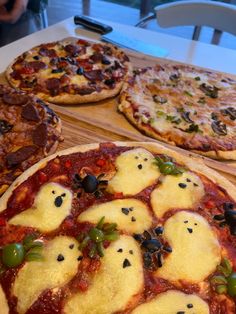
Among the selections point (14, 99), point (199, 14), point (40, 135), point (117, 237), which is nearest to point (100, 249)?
point (117, 237)

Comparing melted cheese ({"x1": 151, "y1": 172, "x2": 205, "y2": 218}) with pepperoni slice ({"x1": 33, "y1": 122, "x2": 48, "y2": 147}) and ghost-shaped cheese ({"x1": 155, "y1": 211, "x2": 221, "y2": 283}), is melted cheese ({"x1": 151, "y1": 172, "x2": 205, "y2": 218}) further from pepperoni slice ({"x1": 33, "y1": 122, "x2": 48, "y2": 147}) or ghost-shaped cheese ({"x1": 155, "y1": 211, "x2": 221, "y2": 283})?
pepperoni slice ({"x1": 33, "y1": 122, "x2": 48, "y2": 147})

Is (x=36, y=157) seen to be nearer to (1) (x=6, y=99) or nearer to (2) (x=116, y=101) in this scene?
(1) (x=6, y=99)

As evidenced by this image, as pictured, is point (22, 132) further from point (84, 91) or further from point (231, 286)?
point (231, 286)

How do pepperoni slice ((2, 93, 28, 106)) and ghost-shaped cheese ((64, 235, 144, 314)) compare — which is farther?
pepperoni slice ((2, 93, 28, 106))

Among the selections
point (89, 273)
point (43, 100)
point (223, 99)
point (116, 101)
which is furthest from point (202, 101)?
point (89, 273)

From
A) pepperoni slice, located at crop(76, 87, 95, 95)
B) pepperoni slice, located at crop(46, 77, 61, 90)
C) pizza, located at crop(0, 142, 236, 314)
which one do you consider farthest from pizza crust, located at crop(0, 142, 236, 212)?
pepperoni slice, located at crop(46, 77, 61, 90)

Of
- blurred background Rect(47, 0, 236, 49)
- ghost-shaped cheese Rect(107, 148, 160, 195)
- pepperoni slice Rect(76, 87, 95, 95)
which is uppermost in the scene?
ghost-shaped cheese Rect(107, 148, 160, 195)

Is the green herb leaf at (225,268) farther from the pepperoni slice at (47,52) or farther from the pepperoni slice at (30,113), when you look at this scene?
the pepperoni slice at (47,52)
